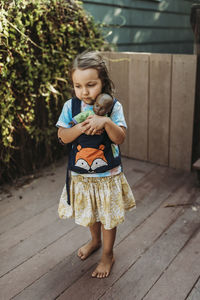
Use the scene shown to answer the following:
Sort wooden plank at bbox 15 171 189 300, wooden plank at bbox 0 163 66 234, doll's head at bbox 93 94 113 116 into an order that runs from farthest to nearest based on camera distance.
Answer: wooden plank at bbox 0 163 66 234, wooden plank at bbox 15 171 189 300, doll's head at bbox 93 94 113 116

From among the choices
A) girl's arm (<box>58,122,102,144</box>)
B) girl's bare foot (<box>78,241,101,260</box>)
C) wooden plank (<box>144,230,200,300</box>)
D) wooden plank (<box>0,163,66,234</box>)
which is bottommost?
wooden plank (<box>144,230,200,300</box>)

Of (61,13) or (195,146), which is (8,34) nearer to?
(61,13)

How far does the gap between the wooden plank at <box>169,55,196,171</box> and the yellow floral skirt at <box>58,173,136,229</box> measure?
5.14 ft

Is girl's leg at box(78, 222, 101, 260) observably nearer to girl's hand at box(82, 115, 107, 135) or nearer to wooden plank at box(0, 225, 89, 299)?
wooden plank at box(0, 225, 89, 299)

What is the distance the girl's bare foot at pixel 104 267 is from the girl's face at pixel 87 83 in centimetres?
99

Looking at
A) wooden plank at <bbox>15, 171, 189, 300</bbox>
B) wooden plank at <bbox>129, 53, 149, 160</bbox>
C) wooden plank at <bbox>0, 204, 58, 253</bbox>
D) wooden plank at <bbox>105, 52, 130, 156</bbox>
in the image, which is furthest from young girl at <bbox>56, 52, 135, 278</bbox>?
wooden plank at <bbox>105, 52, 130, 156</bbox>

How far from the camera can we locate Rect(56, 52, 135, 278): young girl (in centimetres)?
157

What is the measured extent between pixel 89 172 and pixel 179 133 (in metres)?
1.78

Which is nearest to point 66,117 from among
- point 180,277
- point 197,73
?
point 180,277

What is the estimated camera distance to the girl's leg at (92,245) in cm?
208

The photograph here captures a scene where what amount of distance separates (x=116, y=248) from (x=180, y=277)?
48cm

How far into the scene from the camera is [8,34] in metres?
2.62

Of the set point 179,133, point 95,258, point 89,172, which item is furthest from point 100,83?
point 179,133

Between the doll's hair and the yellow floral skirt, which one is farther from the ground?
the doll's hair
